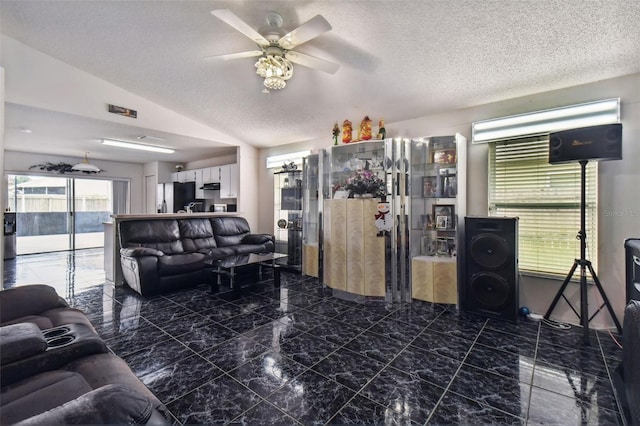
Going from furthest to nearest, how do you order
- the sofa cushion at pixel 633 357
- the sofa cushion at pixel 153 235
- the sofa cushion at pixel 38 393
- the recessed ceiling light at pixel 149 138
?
the recessed ceiling light at pixel 149 138 → the sofa cushion at pixel 153 235 → the sofa cushion at pixel 633 357 → the sofa cushion at pixel 38 393

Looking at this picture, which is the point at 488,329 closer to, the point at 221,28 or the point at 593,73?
the point at 593,73

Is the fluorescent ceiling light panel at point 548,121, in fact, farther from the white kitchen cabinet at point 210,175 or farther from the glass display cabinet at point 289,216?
the white kitchen cabinet at point 210,175

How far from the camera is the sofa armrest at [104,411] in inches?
30.4

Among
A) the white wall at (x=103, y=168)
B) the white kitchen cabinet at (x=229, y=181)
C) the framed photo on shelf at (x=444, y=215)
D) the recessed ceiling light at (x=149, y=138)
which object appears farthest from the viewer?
the white wall at (x=103, y=168)

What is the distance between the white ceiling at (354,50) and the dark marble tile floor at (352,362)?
2541 mm

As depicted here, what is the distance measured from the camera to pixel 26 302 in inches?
72.6

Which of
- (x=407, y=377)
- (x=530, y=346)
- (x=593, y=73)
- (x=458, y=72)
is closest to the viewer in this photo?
(x=407, y=377)

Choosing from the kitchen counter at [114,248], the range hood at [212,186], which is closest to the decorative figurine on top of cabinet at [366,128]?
the kitchen counter at [114,248]

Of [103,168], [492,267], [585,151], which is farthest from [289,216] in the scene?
[103,168]

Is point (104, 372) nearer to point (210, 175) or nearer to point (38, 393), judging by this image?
point (38, 393)

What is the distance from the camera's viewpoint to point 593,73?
2.72 meters

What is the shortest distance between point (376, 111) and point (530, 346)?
3208mm

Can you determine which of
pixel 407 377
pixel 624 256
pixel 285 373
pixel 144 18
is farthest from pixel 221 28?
pixel 624 256

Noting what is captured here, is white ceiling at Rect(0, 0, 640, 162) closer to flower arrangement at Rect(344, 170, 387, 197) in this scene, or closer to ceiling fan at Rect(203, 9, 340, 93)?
ceiling fan at Rect(203, 9, 340, 93)
